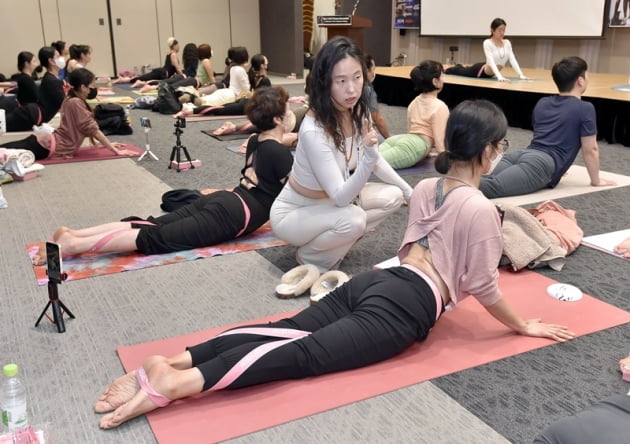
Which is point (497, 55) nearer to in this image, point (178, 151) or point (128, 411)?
point (178, 151)

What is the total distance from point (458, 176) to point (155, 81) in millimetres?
9653

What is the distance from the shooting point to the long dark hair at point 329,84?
8.40 feet

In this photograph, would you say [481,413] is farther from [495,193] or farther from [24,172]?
[24,172]

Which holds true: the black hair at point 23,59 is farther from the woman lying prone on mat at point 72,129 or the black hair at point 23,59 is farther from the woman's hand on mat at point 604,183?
Result: the woman's hand on mat at point 604,183

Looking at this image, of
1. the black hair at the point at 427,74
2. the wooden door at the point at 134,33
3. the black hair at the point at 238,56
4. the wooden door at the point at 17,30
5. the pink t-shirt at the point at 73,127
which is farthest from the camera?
the wooden door at the point at 134,33

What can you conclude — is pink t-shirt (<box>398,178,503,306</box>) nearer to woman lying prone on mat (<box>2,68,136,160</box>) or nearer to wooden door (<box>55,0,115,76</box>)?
woman lying prone on mat (<box>2,68,136,160</box>)

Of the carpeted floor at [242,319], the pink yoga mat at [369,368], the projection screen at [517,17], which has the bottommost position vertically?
the carpeted floor at [242,319]

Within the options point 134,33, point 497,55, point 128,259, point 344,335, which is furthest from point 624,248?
point 134,33

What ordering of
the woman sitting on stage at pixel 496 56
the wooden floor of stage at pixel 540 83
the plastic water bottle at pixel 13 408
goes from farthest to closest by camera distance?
the woman sitting on stage at pixel 496 56
the wooden floor of stage at pixel 540 83
the plastic water bottle at pixel 13 408

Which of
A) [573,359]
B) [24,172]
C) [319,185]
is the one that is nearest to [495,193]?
[319,185]

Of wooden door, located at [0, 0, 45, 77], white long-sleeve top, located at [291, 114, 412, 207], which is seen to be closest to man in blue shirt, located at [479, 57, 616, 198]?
white long-sleeve top, located at [291, 114, 412, 207]

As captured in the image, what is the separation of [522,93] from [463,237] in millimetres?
5365

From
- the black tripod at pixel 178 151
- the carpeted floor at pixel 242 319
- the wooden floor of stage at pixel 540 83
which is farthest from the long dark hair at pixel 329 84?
the wooden floor of stage at pixel 540 83

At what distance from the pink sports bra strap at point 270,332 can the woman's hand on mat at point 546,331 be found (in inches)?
33.1
